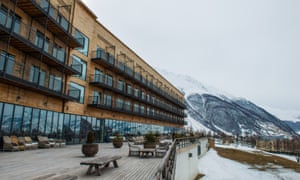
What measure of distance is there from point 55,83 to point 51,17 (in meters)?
5.25

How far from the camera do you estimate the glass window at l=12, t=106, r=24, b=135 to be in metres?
13.1

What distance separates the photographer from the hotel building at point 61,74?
12.9m

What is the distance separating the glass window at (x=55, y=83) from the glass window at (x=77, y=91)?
5.29 ft

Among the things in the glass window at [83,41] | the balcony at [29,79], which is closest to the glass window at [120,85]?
the glass window at [83,41]

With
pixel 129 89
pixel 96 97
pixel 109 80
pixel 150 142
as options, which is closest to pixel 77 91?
pixel 96 97

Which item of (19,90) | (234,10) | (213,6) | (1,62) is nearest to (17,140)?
(19,90)

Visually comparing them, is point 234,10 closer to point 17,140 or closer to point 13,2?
point 13,2

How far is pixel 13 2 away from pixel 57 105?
8.33 metres

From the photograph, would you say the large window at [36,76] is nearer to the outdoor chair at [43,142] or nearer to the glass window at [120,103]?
the outdoor chair at [43,142]

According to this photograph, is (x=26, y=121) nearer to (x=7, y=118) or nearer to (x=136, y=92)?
(x=7, y=118)

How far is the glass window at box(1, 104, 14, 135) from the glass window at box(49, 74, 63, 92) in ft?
11.7

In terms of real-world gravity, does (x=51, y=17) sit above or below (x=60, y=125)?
above

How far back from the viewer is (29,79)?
14070 millimetres

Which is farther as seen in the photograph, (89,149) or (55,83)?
(55,83)
